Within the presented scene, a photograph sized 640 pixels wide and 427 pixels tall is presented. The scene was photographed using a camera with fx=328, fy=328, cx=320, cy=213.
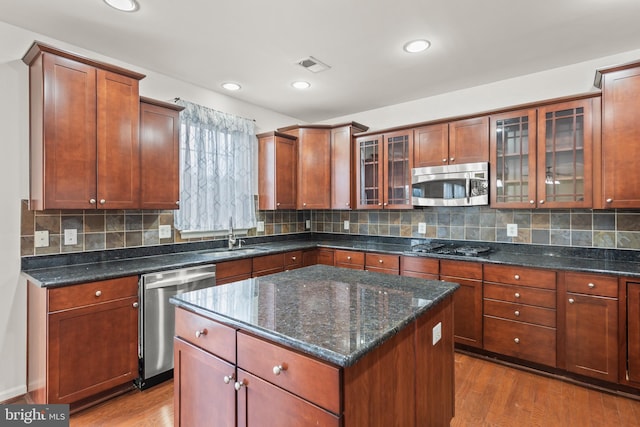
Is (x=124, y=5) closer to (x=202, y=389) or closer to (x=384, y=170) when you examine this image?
(x=202, y=389)

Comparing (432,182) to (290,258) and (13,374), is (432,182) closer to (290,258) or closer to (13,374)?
(290,258)

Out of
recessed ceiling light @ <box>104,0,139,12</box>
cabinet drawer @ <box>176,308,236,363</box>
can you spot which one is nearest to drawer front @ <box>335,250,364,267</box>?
cabinet drawer @ <box>176,308,236,363</box>

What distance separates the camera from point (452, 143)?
3318 mm

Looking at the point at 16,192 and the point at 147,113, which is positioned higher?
the point at 147,113

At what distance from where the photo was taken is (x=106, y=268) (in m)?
2.44

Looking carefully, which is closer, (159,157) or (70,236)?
(70,236)

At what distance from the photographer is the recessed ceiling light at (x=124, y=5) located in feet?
6.64

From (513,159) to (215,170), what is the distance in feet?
9.72

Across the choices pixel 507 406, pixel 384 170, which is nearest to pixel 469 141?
pixel 384 170

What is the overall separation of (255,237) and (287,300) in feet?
8.49

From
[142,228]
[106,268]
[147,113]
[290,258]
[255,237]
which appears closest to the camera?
[106,268]

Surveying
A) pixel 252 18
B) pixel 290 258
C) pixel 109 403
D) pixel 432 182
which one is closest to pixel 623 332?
pixel 432 182

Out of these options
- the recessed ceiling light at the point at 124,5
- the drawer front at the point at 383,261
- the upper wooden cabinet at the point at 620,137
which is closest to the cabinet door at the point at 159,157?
the recessed ceiling light at the point at 124,5

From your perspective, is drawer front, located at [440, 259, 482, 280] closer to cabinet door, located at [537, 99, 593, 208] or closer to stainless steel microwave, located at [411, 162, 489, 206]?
stainless steel microwave, located at [411, 162, 489, 206]
